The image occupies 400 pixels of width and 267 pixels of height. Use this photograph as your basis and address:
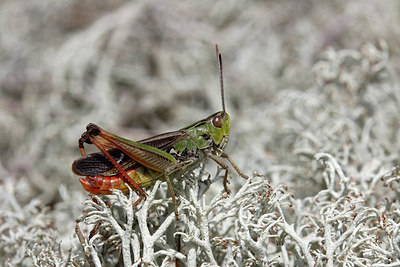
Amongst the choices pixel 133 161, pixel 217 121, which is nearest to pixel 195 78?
pixel 217 121

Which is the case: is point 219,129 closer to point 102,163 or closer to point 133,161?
point 133,161

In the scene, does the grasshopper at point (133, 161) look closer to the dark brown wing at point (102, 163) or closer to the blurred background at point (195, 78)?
the dark brown wing at point (102, 163)

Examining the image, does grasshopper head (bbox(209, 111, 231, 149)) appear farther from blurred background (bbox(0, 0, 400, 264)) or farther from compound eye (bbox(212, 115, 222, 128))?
blurred background (bbox(0, 0, 400, 264))

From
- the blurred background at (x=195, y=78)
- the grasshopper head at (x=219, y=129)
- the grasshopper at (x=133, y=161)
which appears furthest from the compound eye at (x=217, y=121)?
the blurred background at (x=195, y=78)

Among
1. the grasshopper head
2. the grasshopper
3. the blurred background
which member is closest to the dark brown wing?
the grasshopper

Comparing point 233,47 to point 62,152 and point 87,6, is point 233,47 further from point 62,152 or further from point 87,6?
point 62,152

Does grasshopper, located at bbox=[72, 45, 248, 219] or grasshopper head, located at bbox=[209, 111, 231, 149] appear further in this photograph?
grasshopper head, located at bbox=[209, 111, 231, 149]
